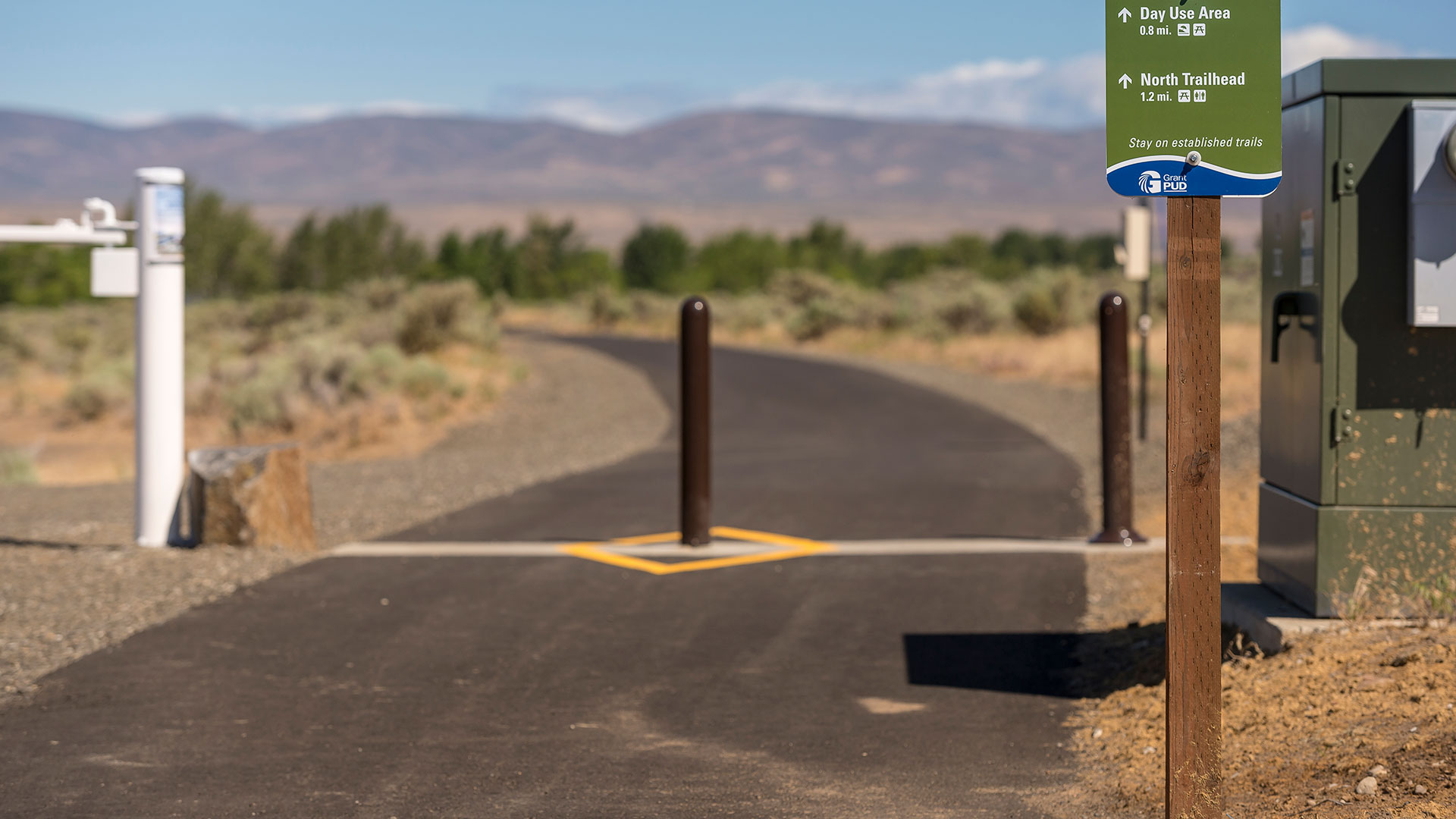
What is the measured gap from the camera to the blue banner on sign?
14.0ft

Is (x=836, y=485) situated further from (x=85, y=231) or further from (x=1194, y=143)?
(x=1194, y=143)

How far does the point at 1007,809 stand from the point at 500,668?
→ 9.06 ft

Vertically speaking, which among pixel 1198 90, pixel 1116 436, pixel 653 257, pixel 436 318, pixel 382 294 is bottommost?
pixel 1116 436

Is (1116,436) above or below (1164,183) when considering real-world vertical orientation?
below

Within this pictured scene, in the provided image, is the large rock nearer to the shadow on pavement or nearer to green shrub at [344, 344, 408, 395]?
the shadow on pavement

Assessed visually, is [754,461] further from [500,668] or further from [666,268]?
[666,268]

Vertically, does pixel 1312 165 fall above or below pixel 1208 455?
above

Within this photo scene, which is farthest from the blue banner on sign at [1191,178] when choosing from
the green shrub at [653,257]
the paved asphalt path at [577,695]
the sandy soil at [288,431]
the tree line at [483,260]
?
the green shrub at [653,257]

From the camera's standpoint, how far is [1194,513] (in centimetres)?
433

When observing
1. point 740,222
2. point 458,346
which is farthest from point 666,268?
point 740,222

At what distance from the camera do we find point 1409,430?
19.5 feet

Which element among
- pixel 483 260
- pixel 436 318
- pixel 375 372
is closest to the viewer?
pixel 375 372

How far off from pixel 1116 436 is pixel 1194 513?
5632 mm

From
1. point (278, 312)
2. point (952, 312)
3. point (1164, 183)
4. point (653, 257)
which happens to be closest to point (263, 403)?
point (1164, 183)
